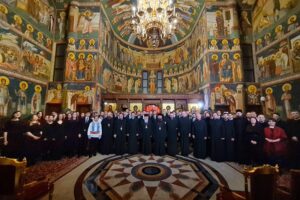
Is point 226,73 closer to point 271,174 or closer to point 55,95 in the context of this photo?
point 271,174

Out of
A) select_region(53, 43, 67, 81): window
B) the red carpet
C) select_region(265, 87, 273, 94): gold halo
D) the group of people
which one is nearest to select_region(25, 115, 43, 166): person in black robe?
the group of people

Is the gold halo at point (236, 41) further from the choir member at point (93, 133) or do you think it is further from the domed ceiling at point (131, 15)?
the choir member at point (93, 133)

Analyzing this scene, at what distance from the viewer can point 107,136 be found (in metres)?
7.68

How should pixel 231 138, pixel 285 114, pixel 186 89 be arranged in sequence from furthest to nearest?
pixel 186 89 → pixel 285 114 → pixel 231 138

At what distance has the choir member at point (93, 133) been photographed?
7.19 m

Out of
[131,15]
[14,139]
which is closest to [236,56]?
[131,15]

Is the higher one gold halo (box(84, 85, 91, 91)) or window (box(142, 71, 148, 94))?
window (box(142, 71, 148, 94))

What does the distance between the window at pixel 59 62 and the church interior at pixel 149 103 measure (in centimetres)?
10

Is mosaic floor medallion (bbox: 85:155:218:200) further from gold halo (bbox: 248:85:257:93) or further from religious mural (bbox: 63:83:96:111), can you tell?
gold halo (bbox: 248:85:257:93)

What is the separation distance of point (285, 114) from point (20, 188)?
13.5 meters

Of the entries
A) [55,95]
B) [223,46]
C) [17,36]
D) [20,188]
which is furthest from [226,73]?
[17,36]

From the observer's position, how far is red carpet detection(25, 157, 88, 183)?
4855 mm

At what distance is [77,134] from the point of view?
7.37 meters

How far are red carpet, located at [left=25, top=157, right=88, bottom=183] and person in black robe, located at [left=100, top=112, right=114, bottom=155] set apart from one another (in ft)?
3.60
